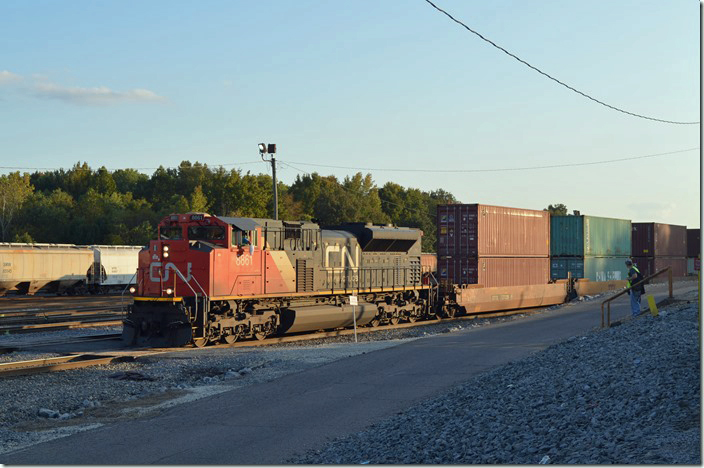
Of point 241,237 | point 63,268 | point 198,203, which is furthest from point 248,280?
point 198,203

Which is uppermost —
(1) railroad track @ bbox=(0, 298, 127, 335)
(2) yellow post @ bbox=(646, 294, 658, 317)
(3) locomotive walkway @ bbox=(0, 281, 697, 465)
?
(2) yellow post @ bbox=(646, 294, 658, 317)

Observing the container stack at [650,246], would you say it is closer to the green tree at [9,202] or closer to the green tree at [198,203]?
the green tree at [198,203]

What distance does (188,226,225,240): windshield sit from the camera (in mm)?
20047

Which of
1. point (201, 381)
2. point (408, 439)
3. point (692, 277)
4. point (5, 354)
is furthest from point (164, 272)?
point (692, 277)

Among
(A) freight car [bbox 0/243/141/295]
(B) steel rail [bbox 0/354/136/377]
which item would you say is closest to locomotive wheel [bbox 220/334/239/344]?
(B) steel rail [bbox 0/354/136/377]

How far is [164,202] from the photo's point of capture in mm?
86500

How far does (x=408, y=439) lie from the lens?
8.83 meters

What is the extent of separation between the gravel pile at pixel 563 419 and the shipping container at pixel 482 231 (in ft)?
58.9

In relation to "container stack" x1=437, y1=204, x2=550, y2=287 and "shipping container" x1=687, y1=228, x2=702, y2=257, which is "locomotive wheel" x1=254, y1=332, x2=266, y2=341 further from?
"shipping container" x1=687, y1=228, x2=702, y2=257

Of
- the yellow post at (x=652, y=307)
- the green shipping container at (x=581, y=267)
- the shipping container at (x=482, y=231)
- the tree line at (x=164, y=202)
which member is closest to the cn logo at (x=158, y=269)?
the yellow post at (x=652, y=307)

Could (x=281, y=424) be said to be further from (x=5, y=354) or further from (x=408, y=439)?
(x=5, y=354)

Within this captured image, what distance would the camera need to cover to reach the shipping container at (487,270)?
30.4 metres

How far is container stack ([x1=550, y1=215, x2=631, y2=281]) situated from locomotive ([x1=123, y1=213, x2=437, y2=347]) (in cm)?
1419

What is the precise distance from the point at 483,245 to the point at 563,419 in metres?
22.3
